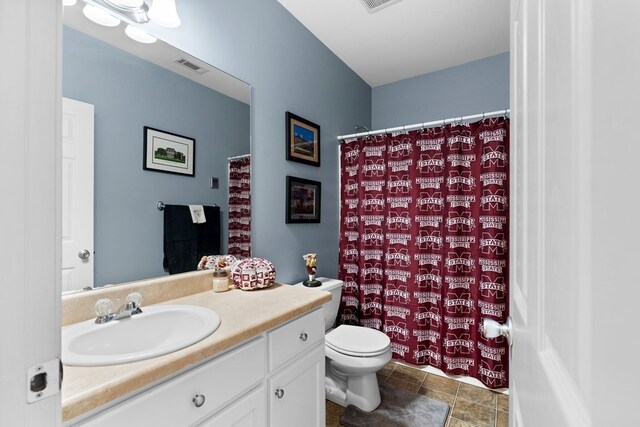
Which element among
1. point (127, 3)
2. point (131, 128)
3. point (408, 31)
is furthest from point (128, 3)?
point (408, 31)

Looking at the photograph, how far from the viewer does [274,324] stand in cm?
107

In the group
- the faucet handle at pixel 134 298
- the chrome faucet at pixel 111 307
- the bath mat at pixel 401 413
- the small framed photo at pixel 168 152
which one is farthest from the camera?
the bath mat at pixel 401 413

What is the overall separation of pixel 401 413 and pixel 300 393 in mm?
875

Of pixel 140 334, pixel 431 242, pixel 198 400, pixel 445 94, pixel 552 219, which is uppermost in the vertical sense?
pixel 445 94

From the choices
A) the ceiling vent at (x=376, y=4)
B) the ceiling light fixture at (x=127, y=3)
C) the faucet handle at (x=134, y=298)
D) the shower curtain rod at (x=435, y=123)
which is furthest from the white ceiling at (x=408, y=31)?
the faucet handle at (x=134, y=298)

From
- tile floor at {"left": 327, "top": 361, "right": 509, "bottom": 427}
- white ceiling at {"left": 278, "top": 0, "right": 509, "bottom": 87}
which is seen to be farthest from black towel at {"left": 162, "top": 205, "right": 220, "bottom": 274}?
white ceiling at {"left": 278, "top": 0, "right": 509, "bottom": 87}

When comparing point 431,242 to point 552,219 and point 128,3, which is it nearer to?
point 552,219

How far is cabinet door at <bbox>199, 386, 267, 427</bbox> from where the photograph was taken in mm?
887

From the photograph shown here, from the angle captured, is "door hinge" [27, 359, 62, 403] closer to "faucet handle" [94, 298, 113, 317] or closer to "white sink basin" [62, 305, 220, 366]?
"white sink basin" [62, 305, 220, 366]

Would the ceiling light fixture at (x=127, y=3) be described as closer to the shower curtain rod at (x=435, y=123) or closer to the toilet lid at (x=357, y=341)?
the shower curtain rod at (x=435, y=123)

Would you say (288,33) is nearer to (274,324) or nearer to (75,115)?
(75,115)

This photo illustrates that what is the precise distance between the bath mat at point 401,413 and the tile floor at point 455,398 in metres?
0.05

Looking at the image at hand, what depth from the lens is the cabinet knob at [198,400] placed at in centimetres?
82

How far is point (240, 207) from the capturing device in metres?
1.63
